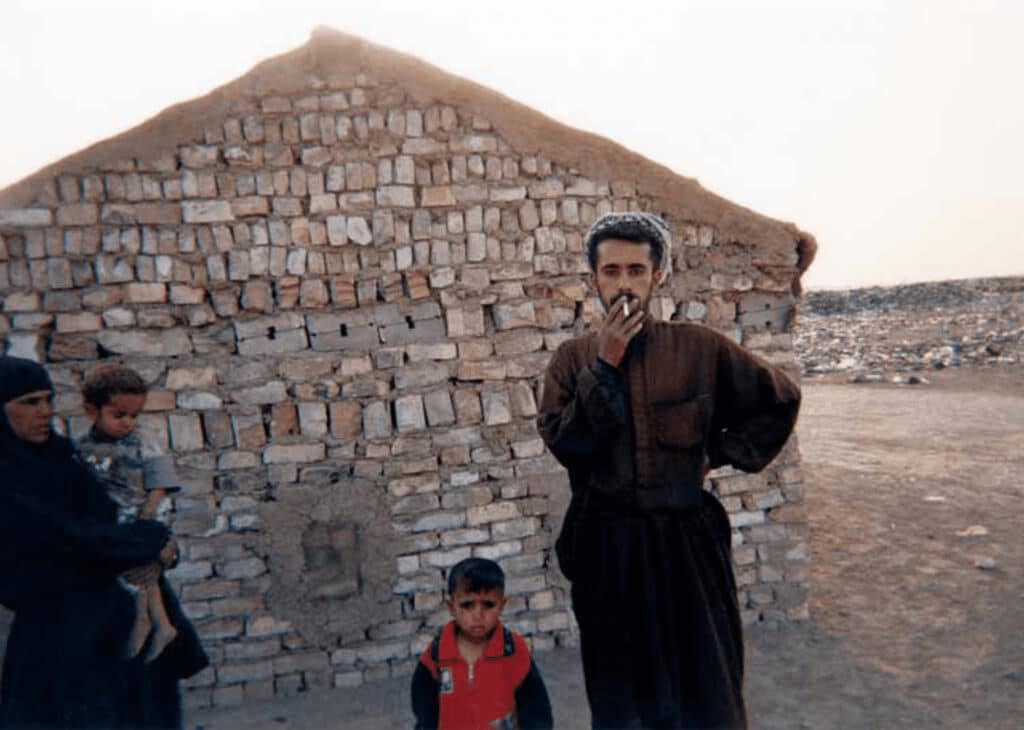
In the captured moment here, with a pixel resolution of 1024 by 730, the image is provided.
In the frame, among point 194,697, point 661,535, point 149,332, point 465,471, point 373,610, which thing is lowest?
point 194,697

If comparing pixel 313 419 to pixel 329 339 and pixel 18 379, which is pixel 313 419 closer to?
pixel 329 339

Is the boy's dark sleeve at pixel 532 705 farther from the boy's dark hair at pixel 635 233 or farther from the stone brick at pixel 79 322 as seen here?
the stone brick at pixel 79 322

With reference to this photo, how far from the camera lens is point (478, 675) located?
2695 millimetres

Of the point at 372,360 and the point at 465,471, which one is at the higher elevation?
the point at 372,360

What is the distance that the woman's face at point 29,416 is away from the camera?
2504 millimetres

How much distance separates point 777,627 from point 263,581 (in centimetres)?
377

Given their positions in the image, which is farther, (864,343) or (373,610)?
(864,343)

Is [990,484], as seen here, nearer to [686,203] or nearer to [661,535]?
[686,203]

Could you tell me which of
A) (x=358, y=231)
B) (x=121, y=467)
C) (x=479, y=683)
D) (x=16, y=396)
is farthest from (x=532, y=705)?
(x=358, y=231)

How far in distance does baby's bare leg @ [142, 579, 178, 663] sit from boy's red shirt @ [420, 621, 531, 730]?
99 cm

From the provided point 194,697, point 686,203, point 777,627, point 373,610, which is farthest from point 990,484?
point 194,697

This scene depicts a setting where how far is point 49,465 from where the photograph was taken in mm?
2543

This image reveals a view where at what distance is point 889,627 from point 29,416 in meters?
5.78

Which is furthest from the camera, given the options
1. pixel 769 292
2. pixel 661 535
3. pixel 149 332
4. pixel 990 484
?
pixel 990 484
